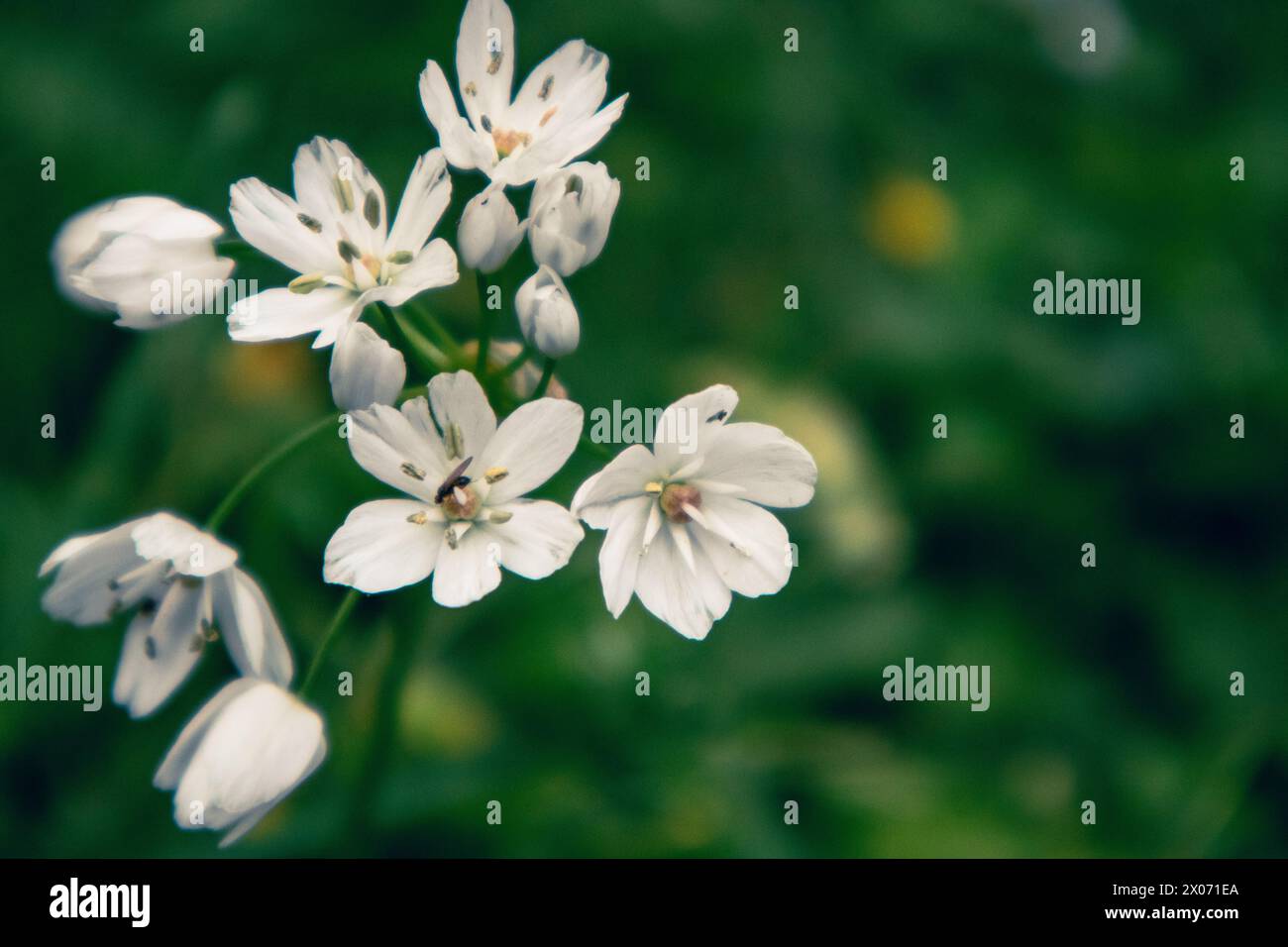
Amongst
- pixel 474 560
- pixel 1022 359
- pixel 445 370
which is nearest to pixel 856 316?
pixel 1022 359

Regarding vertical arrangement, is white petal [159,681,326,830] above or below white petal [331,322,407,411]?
below

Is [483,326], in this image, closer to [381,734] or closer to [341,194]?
[341,194]

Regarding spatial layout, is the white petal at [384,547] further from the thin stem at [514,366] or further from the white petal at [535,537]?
the thin stem at [514,366]

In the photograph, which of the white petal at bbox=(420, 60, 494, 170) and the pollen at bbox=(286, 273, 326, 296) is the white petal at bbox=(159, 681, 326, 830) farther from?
the white petal at bbox=(420, 60, 494, 170)

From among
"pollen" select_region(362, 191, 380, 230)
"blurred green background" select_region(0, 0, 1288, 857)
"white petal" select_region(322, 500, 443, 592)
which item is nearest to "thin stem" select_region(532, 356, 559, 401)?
"white petal" select_region(322, 500, 443, 592)

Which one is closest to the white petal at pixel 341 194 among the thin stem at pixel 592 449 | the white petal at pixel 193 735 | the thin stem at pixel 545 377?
the thin stem at pixel 545 377

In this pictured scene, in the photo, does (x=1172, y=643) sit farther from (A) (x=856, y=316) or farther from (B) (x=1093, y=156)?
(B) (x=1093, y=156)
